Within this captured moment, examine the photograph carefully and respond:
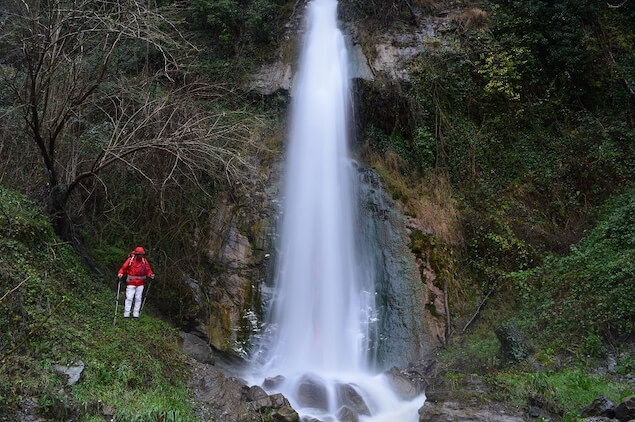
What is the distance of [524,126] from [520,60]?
1.81 m

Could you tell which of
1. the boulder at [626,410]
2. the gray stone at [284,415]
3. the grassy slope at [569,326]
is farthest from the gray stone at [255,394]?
the boulder at [626,410]

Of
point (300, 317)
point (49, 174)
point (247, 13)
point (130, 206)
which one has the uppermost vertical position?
point (247, 13)

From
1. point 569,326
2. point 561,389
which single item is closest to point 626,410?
point 561,389

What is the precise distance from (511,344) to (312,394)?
3461mm

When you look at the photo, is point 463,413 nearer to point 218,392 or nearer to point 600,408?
point 600,408

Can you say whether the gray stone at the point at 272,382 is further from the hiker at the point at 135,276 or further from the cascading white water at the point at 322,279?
the hiker at the point at 135,276

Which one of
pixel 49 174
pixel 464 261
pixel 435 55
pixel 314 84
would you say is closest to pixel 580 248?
pixel 464 261

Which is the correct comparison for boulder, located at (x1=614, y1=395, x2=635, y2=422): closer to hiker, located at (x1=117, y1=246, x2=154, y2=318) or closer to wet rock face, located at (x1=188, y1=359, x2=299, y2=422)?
wet rock face, located at (x1=188, y1=359, x2=299, y2=422)

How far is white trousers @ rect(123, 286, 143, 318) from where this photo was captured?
8.15 m

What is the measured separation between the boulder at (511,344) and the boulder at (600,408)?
5.89 ft

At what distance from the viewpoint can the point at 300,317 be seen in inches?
392

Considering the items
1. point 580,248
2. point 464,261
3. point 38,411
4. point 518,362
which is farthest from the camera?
point 464,261

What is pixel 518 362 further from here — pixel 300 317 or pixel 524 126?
pixel 524 126

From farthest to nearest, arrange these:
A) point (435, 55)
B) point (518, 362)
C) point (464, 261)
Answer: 1. point (435, 55)
2. point (464, 261)
3. point (518, 362)
